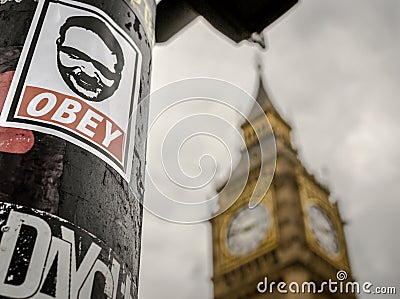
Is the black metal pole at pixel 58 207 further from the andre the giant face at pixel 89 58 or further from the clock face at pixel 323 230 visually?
the clock face at pixel 323 230

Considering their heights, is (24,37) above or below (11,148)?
above

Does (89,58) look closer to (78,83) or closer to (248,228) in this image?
(78,83)

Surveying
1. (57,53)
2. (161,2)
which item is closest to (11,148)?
(57,53)

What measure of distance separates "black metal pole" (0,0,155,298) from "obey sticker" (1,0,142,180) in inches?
0.4

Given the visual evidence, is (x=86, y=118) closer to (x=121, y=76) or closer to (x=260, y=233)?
(x=121, y=76)

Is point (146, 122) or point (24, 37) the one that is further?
point (146, 122)

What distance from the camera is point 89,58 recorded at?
1.57 m

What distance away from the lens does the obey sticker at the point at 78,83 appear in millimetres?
1418

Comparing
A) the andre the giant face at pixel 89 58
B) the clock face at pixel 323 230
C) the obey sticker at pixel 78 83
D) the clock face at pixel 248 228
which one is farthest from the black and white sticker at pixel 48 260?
the clock face at pixel 323 230

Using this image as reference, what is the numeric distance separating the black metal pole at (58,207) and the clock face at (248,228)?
3314 centimetres

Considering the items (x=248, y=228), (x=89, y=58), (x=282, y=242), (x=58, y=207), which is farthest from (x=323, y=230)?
(x=58, y=207)

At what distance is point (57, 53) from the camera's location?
60.2 inches

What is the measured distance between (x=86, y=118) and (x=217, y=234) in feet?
117

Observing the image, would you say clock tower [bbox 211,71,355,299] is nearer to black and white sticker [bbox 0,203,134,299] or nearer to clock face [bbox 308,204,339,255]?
clock face [bbox 308,204,339,255]
